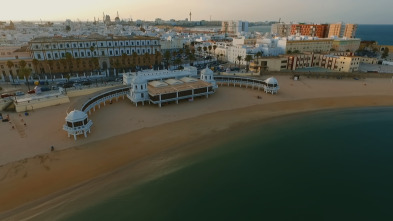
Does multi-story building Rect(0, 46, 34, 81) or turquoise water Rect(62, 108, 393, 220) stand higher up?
multi-story building Rect(0, 46, 34, 81)

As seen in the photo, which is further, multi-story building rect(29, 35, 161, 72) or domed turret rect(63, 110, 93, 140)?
multi-story building rect(29, 35, 161, 72)

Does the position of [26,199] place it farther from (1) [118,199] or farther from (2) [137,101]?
(2) [137,101]

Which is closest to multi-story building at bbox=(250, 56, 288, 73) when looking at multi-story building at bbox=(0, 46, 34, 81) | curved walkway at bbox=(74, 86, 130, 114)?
curved walkway at bbox=(74, 86, 130, 114)

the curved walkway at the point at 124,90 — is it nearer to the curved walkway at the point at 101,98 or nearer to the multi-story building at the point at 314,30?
the curved walkway at the point at 101,98

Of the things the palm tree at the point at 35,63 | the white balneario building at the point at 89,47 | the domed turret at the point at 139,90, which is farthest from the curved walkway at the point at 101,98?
the palm tree at the point at 35,63

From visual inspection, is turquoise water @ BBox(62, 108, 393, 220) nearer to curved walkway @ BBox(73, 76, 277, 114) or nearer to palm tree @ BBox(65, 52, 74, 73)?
curved walkway @ BBox(73, 76, 277, 114)

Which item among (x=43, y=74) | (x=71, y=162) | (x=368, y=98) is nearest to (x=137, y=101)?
(x=71, y=162)
